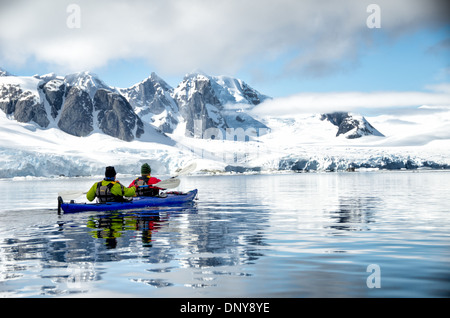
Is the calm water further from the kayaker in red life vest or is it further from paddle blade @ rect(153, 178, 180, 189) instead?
paddle blade @ rect(153, 178, 180, 189)

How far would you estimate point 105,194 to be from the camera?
19562 mm

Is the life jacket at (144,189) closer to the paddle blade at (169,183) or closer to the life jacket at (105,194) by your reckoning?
the life jacket at (105,194)

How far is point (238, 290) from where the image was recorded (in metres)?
6.91

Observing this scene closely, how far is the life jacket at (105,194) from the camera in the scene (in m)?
19.3

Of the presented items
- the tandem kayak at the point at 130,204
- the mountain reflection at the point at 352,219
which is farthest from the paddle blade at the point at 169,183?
the mountain reflection at the point at 352,219

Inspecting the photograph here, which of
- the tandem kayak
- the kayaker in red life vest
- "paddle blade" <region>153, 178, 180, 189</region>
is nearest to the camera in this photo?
the tandem kayak

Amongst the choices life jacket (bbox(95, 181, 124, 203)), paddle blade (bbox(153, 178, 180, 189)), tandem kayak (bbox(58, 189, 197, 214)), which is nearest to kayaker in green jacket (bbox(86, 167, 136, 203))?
life jacket (bbox(95, 181, 124, 203))

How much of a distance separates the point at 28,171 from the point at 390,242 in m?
105

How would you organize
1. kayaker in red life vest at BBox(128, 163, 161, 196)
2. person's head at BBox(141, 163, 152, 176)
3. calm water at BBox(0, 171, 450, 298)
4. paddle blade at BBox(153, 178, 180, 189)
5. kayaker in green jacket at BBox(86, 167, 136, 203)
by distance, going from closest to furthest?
calm water at BBox(0, 171, 450, 298), kayaker in green jacket at BBox(86, 167, 136, 203), person's head at BBox(141, 163, 152, 176), kayaker in red life vest at BBox(128, 163, 161, 196), paddle blade at BBox(153, 178, 180, 189)

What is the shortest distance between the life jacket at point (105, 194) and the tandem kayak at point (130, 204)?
9.4 inches

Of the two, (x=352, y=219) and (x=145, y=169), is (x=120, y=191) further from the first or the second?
(x=352, y=219)

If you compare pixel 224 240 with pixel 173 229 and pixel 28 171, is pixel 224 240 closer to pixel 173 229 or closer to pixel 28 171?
pixel 173 229

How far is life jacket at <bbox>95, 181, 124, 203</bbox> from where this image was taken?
19.3 metres

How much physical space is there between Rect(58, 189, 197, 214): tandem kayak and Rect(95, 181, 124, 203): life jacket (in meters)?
0.24
